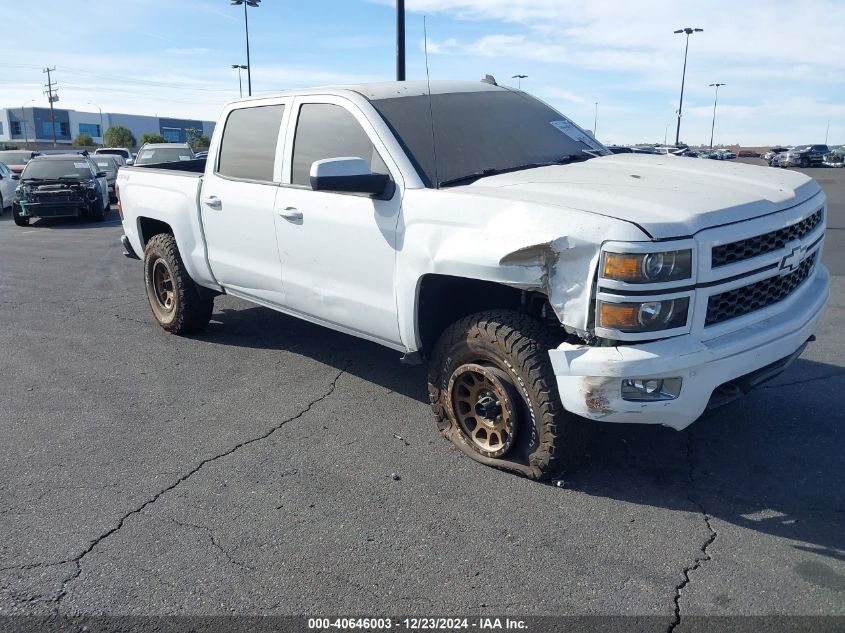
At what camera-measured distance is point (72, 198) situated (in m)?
17.0

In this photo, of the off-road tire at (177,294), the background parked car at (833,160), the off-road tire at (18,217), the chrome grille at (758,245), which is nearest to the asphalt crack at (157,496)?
the off-road tire at (177,294)

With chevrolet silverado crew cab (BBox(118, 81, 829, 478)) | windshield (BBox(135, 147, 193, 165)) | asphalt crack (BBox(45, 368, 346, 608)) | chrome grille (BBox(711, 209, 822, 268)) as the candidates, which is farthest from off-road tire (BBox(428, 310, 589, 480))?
windshield (BBox(135, 147, 193, 165))

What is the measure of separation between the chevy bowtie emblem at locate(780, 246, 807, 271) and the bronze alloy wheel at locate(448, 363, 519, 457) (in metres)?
1.49

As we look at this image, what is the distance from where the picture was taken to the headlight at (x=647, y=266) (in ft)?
10.3

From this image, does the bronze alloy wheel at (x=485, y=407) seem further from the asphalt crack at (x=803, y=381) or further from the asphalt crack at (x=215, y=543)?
the asphalt crack at (x=803, y=381)

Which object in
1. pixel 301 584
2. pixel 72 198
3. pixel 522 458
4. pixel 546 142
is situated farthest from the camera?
pixel 72 198

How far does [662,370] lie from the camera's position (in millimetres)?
3191

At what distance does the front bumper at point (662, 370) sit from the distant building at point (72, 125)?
104 m

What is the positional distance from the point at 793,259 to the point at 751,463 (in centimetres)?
111

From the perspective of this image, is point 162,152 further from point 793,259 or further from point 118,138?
point 118,138

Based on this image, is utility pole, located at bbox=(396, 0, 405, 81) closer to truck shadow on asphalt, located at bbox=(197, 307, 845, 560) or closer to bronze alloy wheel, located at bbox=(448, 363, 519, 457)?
truck shadow on asphalt, located at bbox=(197, 307, 845, 560)

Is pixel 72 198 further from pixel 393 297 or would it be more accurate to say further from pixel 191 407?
pixel 393 297

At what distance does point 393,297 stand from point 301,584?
1725mm

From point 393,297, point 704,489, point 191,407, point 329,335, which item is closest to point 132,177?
point 329,335
